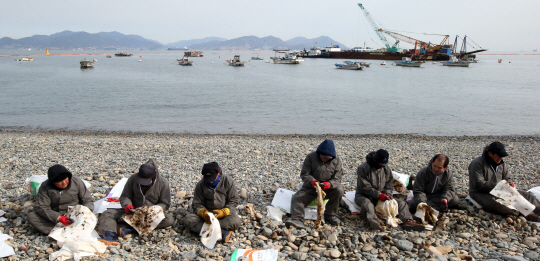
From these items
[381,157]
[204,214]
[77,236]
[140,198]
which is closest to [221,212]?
[204,214]

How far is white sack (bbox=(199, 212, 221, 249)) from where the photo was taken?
175 inches

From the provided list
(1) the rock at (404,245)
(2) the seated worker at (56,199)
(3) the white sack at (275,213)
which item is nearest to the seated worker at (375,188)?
(1) the rock at (404,245)

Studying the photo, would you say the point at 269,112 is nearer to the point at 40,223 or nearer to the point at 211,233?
the point at 211,233

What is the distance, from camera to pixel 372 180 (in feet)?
17.5

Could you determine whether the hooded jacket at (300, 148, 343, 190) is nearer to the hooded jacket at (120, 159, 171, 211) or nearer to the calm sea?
the hooded jacket at (120, 159, 171, 211)

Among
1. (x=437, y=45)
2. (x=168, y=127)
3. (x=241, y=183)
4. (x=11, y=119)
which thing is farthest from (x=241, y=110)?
(x=437, y=45)

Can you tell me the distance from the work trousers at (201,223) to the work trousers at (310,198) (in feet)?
3.16

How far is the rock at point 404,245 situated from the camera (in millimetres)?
4386

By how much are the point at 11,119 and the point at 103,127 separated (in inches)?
276

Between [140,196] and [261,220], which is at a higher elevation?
[140,196]

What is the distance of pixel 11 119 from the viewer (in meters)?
20.4

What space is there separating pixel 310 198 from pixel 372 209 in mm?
993

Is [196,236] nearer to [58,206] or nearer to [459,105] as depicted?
[58,206]

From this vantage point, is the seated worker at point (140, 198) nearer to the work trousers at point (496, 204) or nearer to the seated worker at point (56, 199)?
the seated worker at point (56, 199)
